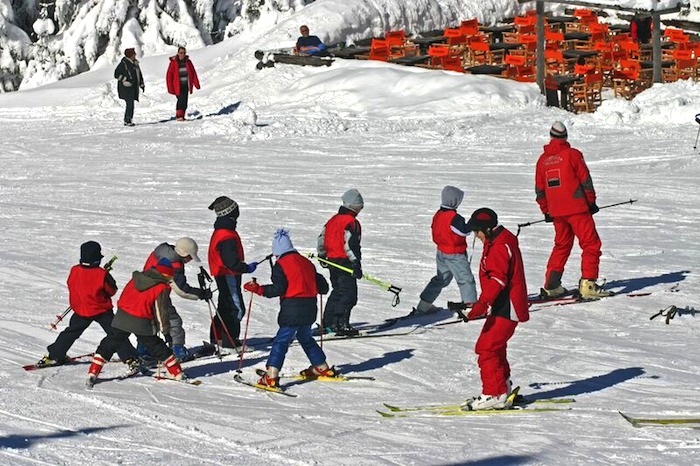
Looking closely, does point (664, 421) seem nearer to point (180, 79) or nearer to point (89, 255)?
point (89, 255)

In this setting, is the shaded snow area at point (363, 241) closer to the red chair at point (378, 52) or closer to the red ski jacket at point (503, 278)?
the red ski jacket at point (503, 278)

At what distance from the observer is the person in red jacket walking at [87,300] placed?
10969 millimetres

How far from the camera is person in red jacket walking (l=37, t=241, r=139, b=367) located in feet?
36.0

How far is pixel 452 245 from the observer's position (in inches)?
505

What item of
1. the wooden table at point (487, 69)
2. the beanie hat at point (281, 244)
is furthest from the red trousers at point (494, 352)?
the wooden table at point (487, 69)

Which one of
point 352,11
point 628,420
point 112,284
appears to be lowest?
point 628,420

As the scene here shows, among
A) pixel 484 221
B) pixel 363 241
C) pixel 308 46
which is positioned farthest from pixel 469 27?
pixel 484 221

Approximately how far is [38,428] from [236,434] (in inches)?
49.7

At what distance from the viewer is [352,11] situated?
101ft

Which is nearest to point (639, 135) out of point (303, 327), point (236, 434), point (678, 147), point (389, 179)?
point (678, 147)

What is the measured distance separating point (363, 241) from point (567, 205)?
3876 mm

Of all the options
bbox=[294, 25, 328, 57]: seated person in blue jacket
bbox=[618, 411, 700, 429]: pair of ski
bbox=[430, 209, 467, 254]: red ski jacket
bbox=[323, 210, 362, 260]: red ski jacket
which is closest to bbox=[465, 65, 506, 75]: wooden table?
bbox=[294, 25, 328, 57]: seated person in blue jacket

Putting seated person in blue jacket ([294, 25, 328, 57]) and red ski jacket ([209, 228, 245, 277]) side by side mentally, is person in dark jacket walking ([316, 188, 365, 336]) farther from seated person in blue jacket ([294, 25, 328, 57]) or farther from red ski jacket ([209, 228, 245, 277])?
seated person in blue jacket ([294, 25, 328, 57])

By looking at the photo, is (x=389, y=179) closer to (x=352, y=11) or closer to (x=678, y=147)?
(x=678, y=147)
